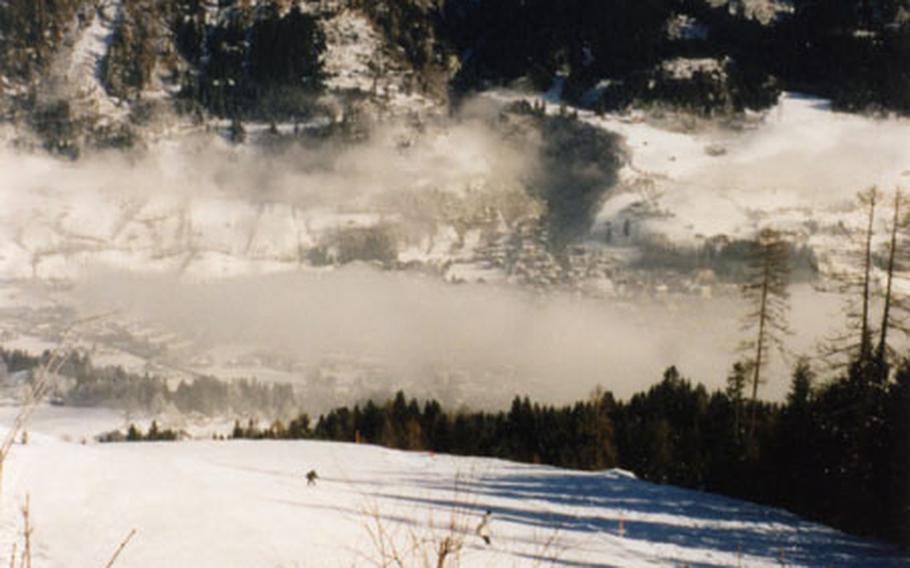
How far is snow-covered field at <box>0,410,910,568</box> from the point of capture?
1205 cm

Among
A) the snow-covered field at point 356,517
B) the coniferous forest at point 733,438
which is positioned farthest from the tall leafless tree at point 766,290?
the snow-covered field at point 356,517

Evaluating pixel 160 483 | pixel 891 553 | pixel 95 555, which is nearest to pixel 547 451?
pixel 891 553

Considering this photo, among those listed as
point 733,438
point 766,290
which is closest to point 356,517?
point 766,290

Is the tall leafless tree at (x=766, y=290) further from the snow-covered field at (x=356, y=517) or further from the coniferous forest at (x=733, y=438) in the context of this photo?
the snow-covered field at (x=356, y=517)

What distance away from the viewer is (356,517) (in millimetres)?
16922

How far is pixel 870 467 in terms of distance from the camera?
2544 centimetres

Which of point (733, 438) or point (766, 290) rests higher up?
point (766, 290)

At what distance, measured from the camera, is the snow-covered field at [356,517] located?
12.0 meters

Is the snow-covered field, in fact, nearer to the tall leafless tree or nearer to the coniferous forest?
the coniferous forest

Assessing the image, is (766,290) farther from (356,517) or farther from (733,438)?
(356,517)

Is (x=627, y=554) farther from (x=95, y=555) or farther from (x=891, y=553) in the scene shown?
(x=95, y=555)

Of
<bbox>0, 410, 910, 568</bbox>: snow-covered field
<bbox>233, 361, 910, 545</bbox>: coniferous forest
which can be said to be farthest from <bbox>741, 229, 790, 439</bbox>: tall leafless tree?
<bbox>0, 410, 910, 568</bbox>: snow-covered field

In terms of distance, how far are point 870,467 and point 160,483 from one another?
22586 millimetres

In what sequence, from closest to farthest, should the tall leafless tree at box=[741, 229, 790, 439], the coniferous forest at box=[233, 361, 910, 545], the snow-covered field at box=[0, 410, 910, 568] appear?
1. the snow-covered field at box=[0, 410, 910, 568]
2. the coniferous forest at box=[233, 361, 910, 545]
3. the tall leafless tree at box=[741, 229, 790, 439]
